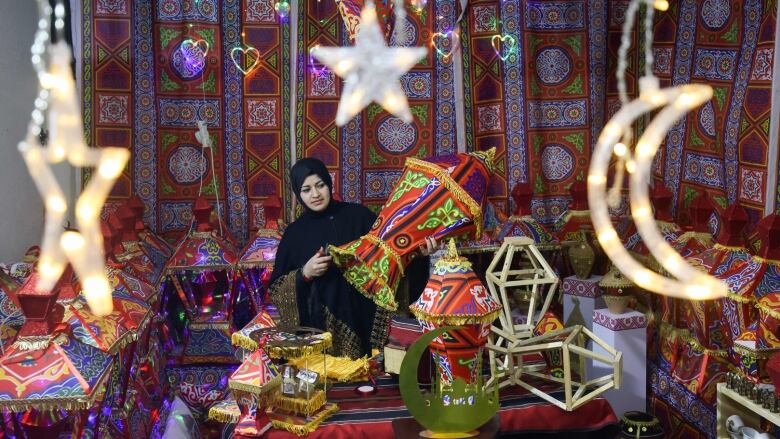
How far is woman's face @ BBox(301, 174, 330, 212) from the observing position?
3.96m

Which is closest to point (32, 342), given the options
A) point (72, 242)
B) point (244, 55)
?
point (72, 242)

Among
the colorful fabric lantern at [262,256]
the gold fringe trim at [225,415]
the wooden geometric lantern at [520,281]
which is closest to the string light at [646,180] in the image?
the wooden geometric lantern at [520,281]

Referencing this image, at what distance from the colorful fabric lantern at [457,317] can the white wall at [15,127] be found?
84.0 inches

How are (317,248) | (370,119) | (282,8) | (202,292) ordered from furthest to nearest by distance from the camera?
(370,119) < (282,8) < (202,292) < (317,248)

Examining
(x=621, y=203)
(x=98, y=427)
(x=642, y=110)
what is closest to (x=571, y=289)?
(x=621, y=203)

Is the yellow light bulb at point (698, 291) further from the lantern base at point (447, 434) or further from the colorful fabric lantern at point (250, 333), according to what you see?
the colorful fabric lantern at point (250, 333)

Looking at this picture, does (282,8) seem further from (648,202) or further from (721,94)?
(721,94)

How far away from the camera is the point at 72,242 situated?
342 cm

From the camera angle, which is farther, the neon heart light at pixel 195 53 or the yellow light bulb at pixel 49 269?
the neon heart light at pixel 195 53

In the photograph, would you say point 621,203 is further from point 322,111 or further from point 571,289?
point 322,111

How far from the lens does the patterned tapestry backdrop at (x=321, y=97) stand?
4957mm

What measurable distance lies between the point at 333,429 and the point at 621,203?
2.94 m

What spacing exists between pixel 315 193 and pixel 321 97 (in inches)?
53.0

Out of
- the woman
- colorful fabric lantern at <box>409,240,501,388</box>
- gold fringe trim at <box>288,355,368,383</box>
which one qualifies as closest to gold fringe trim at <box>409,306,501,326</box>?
colorful fabric lantern at <box>409,240,501,388</box>
